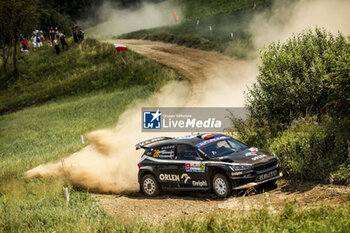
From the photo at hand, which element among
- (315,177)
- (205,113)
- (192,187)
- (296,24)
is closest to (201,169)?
(192,187)

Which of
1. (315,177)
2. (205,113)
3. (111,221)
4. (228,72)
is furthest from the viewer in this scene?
(228,72)

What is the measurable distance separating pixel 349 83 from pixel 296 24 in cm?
2393

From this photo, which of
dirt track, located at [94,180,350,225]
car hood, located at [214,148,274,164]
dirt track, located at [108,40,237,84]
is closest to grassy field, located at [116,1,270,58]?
dirt track, located at [108,40,237,84]

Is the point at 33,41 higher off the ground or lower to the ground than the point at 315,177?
higher

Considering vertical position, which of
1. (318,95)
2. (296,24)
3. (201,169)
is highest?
(296,24)

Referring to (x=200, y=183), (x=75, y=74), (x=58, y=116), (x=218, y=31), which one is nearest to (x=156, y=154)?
(x=200, y=183)

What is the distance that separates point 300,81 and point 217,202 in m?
5.43

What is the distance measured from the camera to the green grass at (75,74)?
1401 inches

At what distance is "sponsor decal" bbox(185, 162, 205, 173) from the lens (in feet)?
41.5

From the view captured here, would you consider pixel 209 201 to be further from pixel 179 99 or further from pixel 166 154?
pixel 179 99

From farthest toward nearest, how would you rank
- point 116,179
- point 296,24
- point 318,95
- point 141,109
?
point 296,24
point 141,109
point 116,179
point 318,95

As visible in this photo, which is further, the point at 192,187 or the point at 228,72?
the point at 228,72

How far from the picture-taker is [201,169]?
12656 mm

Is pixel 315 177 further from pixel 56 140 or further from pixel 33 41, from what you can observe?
pixel 33 41
